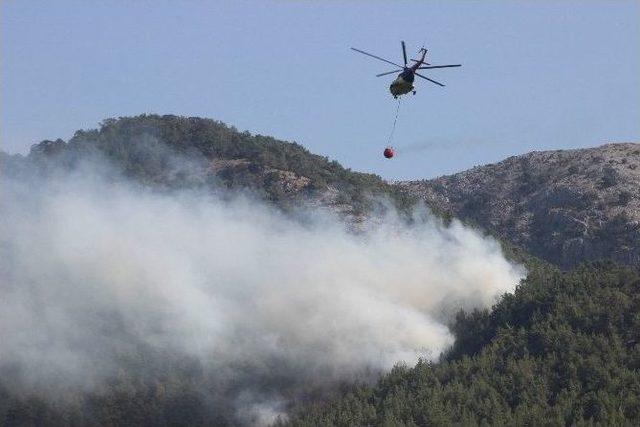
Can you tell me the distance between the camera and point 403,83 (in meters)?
73.0

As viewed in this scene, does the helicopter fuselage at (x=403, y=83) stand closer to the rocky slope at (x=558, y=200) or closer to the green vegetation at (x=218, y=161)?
the green vegetation at (x=218, y=161)

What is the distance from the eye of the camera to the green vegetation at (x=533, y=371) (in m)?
74.0

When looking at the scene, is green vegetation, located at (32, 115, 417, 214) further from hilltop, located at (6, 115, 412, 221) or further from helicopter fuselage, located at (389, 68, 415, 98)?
helicopter fuselage, located at (389, 68, 415, 98)

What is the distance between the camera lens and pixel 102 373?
9788 cm

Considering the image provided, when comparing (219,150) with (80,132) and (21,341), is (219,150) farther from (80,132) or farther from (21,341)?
(21,341)

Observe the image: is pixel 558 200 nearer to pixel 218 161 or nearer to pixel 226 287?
pixel 218 161

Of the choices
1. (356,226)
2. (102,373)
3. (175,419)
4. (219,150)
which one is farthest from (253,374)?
(219,150)

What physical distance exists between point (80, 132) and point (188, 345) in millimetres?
78626

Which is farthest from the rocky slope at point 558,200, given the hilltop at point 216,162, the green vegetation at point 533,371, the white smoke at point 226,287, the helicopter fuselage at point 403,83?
the helicopter fuselage at point 403,83

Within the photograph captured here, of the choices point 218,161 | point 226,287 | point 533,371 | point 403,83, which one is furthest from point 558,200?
point 403,83

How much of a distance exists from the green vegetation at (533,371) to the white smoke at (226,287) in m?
6.20

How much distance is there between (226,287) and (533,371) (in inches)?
1536

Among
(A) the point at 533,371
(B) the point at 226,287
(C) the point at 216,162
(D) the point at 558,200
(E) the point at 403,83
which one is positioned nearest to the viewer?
(E) the point at 403,83

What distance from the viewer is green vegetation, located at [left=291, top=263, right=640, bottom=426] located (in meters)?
74.0
